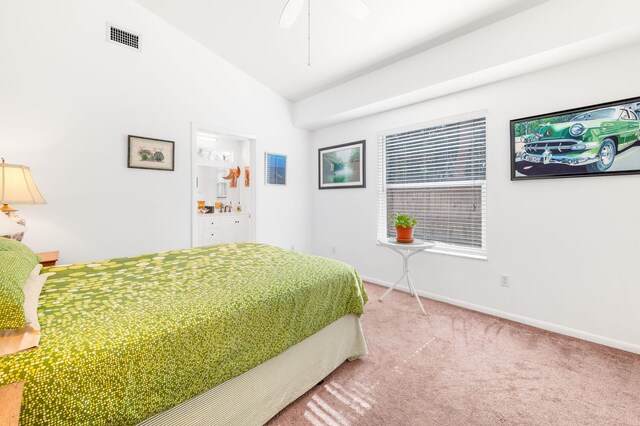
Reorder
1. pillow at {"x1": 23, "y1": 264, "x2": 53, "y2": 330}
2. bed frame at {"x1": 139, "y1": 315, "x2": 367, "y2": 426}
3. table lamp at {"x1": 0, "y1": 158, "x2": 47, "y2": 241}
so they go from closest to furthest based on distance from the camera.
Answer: pillow at {"x1": 23, "y1": 264, "x2": 53, "y2": 330}
bed frame at {"x1": 139, "y1": 315, "x2": 367, "y2": 426}
table lamp at {"x1": 0, "y1": 158, "x2": 47, "y2": 241}

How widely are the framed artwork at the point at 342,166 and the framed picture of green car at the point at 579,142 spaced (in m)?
1.88

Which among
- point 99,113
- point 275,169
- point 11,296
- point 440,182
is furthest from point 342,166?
point 11,296

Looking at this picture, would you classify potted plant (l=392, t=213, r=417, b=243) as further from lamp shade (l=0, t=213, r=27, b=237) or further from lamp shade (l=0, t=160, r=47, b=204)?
lamp shade (l=0, t=160, r=47, b=204)

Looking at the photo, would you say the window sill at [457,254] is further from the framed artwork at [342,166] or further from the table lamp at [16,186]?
the table lamp at [16,186]

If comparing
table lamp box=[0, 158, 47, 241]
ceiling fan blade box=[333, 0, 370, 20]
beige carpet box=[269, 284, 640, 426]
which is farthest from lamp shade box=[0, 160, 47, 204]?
ceiling fan blade box=[333, 0, 370, 20]

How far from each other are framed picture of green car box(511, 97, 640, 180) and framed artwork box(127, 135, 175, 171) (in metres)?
3.66

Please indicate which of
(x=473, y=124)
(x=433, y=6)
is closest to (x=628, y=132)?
(x=473, y=124)

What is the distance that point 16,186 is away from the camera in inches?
80.1

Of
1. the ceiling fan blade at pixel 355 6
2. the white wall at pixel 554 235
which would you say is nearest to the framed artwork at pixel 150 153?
the ceiling fan blade at pixel 355 6

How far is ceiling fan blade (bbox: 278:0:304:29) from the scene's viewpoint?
1865 mm

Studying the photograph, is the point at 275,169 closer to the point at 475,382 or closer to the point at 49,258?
the point at 49,258

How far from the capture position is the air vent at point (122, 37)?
2.85 metres

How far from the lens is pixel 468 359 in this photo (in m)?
2.09

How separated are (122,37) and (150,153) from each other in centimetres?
119
